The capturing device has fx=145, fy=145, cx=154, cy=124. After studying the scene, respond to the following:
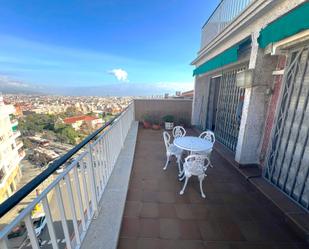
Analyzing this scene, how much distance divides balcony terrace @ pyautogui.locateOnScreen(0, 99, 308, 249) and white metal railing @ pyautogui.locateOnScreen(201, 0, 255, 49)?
3.49 metres

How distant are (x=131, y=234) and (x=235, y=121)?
3443 mm

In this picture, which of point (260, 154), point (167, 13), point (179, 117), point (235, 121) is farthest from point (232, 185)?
point (167, 13)

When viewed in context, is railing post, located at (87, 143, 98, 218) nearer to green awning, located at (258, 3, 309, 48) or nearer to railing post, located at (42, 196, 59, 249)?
railing post, located at (42, 196, 59, 249)

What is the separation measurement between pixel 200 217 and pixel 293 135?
1.85 m

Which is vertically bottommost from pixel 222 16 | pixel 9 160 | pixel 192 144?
pixel 9 160

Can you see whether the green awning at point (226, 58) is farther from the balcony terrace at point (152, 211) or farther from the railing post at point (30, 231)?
the railing post at point (30, 231)

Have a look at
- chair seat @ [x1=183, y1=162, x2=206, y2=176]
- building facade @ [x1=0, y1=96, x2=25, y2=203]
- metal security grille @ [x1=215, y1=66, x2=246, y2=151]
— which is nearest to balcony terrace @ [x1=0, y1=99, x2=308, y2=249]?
chair seat @ [x1=183, y1=162, x2=206, y2=176]

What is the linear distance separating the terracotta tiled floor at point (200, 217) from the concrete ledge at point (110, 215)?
174mm

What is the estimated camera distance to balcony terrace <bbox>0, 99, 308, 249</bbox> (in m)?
1.28

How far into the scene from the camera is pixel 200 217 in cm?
195

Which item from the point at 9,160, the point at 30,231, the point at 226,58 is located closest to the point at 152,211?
the point at 30,231

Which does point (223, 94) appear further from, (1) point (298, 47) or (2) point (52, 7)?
(2) point (52, 7)

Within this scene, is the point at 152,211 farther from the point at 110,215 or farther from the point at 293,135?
the point at 293,135

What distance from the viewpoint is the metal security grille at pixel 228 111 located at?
149 inches
